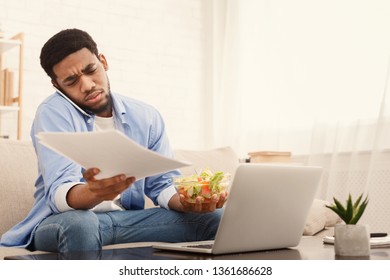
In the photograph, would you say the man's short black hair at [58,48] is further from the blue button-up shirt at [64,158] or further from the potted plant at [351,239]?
the potted plant at [351,239]

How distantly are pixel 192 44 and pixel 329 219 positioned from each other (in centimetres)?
265

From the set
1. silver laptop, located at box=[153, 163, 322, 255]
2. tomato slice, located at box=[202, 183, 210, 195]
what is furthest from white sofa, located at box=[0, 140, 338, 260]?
silver laptop, located at box=[153, 163, 322, 255]

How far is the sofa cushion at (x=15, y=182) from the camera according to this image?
209 centimetres

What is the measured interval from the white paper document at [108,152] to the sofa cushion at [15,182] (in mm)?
933

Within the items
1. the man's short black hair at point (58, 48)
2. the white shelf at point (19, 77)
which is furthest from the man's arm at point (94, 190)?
the white shelf at point (19, 77)

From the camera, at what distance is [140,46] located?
184 inches

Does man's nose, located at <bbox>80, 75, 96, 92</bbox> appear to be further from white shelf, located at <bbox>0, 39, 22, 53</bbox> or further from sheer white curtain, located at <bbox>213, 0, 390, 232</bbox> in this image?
white shelf, located at <bbox>0, 39, 22, 53</bbox>

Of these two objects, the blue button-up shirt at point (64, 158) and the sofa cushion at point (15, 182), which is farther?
the sofa cushion at point (15, 182)

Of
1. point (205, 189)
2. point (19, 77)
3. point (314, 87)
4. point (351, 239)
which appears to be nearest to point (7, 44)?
point (19, 77)

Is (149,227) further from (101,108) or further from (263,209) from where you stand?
(263,209)

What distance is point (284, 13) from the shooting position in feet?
13.9

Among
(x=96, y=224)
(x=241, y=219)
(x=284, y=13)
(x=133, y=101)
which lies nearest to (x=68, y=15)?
(x=284, y=13)

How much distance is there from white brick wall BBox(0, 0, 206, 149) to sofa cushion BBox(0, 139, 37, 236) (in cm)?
199

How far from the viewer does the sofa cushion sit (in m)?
2.09
